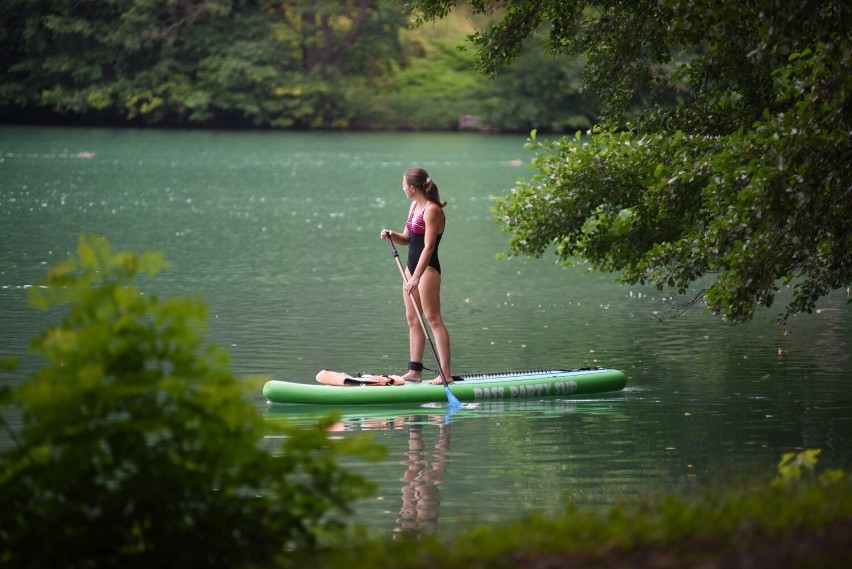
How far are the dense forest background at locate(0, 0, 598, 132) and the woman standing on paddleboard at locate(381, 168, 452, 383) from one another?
59.4 m

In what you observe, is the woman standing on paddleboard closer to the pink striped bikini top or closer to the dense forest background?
the pink striped bikini top

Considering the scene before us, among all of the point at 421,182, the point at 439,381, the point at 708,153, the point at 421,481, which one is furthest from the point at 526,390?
the point at 421,481

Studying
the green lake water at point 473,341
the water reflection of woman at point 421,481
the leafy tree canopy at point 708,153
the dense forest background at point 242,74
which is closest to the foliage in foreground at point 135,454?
the water reflection of woman at point 421,481

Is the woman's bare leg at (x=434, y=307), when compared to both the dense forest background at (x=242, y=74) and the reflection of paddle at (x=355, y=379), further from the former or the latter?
the dense forest background at (x=242, y=74)

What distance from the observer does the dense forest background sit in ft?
236

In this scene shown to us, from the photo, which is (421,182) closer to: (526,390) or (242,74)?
(526,390)

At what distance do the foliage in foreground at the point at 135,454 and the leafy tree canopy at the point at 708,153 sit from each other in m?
4.37

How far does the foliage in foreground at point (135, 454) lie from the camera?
570 cm

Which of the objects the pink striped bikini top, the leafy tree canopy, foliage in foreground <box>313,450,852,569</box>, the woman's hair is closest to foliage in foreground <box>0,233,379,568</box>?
foliage in foreground <box>313,450,852,569</box>

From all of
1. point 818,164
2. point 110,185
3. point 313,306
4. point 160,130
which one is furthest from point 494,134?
point 818,164

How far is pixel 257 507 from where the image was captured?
6008mm

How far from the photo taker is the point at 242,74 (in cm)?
7331

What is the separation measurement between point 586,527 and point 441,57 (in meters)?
78.5

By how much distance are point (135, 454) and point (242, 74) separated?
69.0 meters
